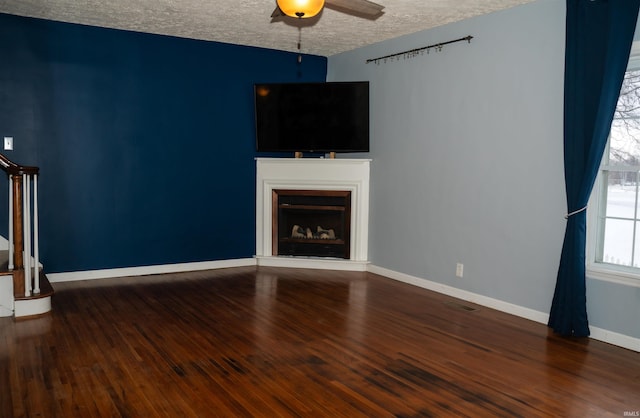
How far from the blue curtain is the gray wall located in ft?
0.51

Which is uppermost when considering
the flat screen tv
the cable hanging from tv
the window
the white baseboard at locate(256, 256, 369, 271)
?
the cable hanging from tv

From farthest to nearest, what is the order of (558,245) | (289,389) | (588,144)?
(558,245)
(588,144)
(289,389)

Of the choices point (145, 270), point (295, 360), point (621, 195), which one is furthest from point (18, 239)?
point (621, 195)

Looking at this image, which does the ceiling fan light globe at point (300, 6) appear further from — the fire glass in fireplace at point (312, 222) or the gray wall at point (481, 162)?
the fire glass in fireplace at point (312, 222)

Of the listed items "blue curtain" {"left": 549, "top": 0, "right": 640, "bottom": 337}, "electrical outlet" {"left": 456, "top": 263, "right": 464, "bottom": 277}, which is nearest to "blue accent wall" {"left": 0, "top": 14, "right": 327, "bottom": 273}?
"electrical outlet" {"left": 456, "top": 263, "right": 464, "bottom": 277}

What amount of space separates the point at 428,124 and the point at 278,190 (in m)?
1.99

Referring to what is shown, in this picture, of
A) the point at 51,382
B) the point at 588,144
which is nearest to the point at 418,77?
the point at 588,144

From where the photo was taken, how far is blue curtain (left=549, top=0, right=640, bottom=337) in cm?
363

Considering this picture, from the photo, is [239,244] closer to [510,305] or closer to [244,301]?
[244,301]

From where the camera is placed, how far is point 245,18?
500 cm

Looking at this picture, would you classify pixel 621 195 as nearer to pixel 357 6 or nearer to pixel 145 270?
pixel 357 6

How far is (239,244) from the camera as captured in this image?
6367 mm

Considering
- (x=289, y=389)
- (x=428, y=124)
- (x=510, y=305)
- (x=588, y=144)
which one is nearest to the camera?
(x=289, y=389)

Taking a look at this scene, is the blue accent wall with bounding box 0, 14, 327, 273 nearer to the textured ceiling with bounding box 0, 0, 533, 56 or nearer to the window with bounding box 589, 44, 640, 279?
the textured ceiling with bounding box 0, 0, 533, 56
